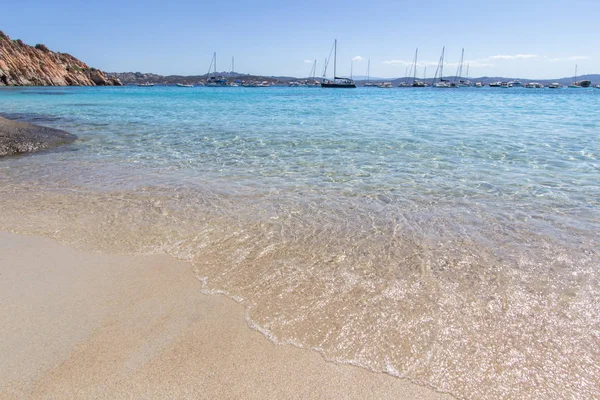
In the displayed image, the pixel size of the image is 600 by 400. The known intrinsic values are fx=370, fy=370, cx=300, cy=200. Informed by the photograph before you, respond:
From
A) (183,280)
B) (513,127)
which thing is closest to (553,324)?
(183,280)

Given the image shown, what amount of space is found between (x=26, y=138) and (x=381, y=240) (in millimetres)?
11018

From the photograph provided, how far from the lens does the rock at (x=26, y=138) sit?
33.0ft

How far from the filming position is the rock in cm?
1007

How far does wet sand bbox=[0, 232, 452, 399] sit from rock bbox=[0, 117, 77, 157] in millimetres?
8194

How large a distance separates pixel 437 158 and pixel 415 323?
7.24 metres

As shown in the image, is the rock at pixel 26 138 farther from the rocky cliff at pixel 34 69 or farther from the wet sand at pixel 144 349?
the rocky cliff at pixel 34 69

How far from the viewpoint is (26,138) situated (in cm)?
1067

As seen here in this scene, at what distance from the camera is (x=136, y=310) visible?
123 inches

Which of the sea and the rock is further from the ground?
the rock

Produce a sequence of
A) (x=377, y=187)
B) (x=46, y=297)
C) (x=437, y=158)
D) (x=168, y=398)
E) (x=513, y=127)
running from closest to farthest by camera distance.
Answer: (x=168, y=398) < (x=46, y=297) < (x=377, y=187) < (x=437, y=158) < (x=513, y=127)

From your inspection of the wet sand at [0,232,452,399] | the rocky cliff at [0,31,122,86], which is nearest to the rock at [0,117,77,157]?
the wet sand at [0,232,452,399]

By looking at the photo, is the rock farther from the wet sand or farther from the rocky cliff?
the rocky cliff

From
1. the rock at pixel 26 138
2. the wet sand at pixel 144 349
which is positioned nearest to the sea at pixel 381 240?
the wet sand at pixel 144 349

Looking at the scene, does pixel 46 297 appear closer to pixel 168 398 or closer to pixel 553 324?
pixel 168 398
